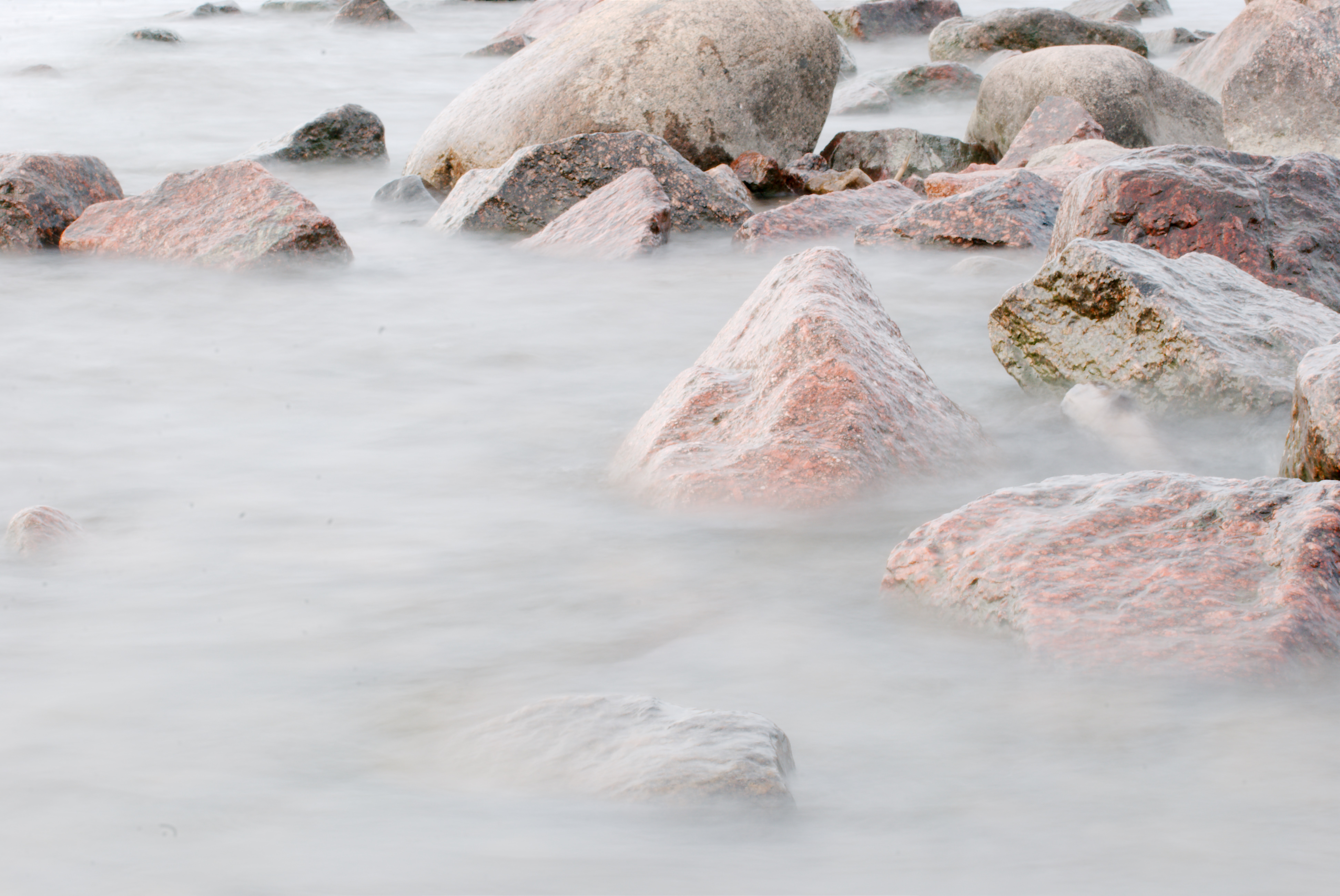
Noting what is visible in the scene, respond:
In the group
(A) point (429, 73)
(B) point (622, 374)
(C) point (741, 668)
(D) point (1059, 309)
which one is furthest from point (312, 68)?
(C) point (741, 668)

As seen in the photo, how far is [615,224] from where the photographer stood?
18.3 ft

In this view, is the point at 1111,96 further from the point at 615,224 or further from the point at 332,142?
the point at 332,142

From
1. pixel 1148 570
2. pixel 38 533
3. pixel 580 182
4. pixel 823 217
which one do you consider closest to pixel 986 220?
pixel 823 217

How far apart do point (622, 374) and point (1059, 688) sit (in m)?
2.22

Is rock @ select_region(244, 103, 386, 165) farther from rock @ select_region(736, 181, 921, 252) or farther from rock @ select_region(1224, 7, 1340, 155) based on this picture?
rock @ select_region(1224, 7, 1340, 155)

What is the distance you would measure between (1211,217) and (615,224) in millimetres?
2414

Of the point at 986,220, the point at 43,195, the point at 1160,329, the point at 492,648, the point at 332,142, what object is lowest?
the point at 332,142

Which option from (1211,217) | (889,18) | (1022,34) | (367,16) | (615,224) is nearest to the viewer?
(1211,217)

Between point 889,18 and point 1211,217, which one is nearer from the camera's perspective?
point 1211,217

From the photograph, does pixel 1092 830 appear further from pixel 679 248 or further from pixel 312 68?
pixel 312 68

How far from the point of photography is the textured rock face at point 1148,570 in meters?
2.16

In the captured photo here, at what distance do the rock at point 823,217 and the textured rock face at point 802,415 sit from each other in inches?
86.7

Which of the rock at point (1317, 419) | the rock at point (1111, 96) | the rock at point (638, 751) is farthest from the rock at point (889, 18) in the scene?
the rock at point (638, 751)

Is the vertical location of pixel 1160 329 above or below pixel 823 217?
above
